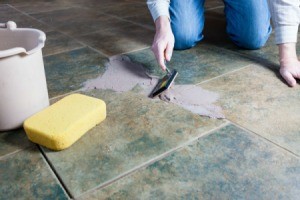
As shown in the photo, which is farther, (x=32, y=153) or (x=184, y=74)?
(x=184, y=74)

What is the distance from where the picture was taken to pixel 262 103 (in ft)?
3.41

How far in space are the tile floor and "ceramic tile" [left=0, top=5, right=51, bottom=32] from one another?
709 millimetres

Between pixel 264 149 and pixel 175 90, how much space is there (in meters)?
0.41

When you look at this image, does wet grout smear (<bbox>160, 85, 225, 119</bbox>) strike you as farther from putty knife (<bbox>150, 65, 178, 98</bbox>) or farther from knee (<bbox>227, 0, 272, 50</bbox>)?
knee (<bbox>227, 0, 272, 50</bbox>)

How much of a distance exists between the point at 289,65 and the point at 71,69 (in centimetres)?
89

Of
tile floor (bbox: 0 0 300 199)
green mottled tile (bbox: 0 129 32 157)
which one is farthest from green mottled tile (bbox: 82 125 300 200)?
green mottled tile (bbox: 0 129 32 157)

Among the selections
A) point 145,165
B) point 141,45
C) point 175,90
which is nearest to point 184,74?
point 175,90

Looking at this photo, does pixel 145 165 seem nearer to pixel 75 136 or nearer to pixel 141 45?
pixel 75 136

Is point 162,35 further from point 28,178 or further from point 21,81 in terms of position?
point 28,178

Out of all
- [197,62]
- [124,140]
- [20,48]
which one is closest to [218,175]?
[124,140]

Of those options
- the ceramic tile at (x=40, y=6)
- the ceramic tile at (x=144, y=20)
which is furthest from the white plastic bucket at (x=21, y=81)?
the ceramic tile at (x=40, y=6)

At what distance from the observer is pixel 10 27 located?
0.98 meters

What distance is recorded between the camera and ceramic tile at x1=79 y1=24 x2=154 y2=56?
157cm

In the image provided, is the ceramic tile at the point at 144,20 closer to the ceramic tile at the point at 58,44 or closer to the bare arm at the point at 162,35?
the ceramic tile at the point at 58,44
